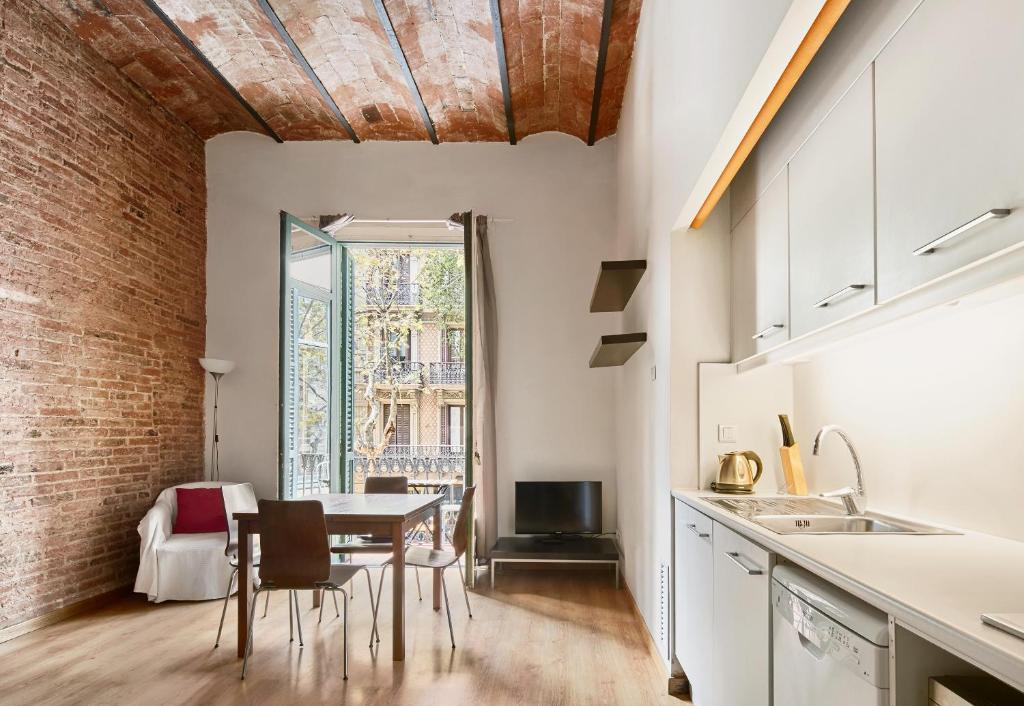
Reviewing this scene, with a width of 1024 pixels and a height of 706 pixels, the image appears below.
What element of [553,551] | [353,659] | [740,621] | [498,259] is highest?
[498,259]

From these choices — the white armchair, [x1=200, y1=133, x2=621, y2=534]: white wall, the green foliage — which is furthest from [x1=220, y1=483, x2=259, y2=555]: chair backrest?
the green foliage

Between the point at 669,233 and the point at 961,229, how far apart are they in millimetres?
2067

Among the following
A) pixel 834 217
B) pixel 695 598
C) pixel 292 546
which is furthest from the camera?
pixel 292 546

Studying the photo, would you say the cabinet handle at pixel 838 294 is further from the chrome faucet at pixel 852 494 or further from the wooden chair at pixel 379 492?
the wooden chair at pixel 379 492

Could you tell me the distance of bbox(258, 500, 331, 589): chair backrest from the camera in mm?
3564

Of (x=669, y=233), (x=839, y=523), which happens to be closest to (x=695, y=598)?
(x=839, y=523)

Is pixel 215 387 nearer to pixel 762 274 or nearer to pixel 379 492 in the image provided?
pixel 379 492

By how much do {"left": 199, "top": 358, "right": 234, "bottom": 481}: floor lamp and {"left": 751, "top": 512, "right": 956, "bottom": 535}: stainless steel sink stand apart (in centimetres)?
459

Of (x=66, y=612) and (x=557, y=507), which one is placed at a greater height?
(x=557, y=507)

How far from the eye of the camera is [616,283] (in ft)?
14.7

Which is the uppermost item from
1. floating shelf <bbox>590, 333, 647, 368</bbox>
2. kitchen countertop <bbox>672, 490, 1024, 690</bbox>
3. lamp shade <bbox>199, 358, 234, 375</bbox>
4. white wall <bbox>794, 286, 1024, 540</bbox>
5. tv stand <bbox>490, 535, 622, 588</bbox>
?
floating shelf <bbox>590, 333, 647, 368</bbox>

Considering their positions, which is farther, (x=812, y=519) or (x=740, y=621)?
(x=812, y=519)

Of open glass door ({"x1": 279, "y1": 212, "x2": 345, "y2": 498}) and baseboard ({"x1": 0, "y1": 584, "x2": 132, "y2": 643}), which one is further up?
open glass door ({"x1": 279, "y1": 212, "x2": 345, "y2": 498})

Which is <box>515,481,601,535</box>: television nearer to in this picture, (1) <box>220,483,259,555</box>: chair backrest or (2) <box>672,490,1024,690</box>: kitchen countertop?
(1) <box>220,483,259,555</box>: chair backrest
